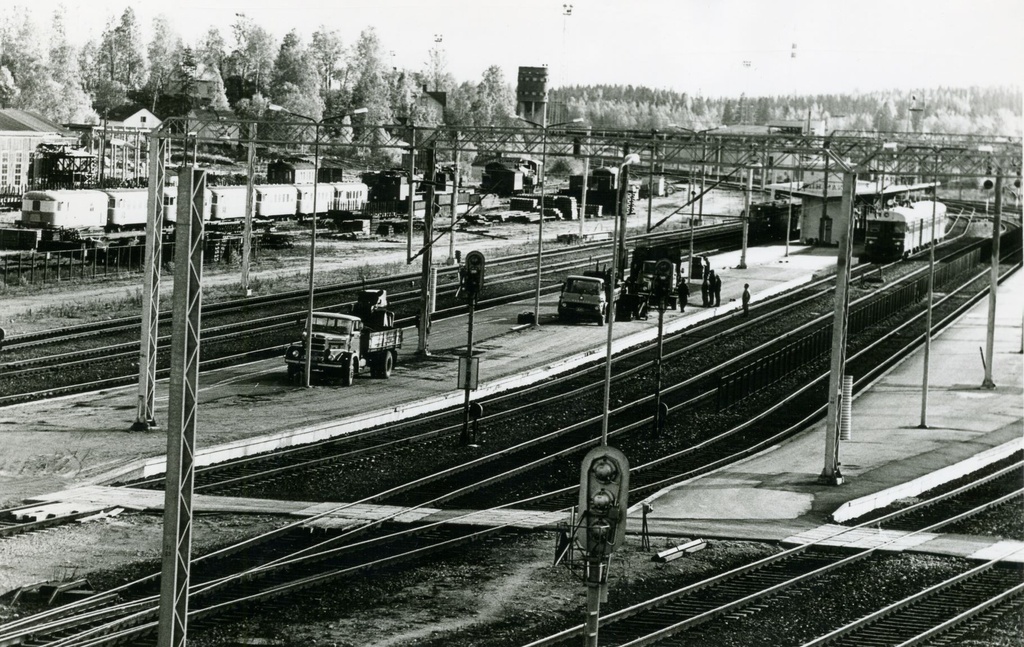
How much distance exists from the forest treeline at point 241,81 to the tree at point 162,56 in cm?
10

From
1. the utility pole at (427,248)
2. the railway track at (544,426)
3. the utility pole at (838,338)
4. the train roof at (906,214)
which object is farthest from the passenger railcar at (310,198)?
the utility pole at (838,338)

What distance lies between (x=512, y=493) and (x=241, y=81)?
9850 cm

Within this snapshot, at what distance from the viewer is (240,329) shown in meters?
→ 49.8

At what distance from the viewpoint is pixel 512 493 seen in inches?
1182

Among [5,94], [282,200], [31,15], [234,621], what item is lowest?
[234,621]

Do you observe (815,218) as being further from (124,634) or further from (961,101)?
(124,634)

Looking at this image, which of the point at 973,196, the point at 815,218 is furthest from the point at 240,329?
the point at 973,196

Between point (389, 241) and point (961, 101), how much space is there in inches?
2005

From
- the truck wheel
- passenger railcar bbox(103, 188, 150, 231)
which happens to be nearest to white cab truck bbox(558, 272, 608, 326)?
the truck wheel

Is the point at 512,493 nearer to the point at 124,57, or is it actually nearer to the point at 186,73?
the point at 186,73

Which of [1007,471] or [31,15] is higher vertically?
[31,15]

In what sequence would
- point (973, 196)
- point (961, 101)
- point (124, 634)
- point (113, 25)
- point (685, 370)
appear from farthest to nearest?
point (973, 196), point (113, 25), point (961, 101), point (685, 370), point (124, 634)

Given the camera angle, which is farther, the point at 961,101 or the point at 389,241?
the point at 961,101

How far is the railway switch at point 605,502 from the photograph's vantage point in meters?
14.9
